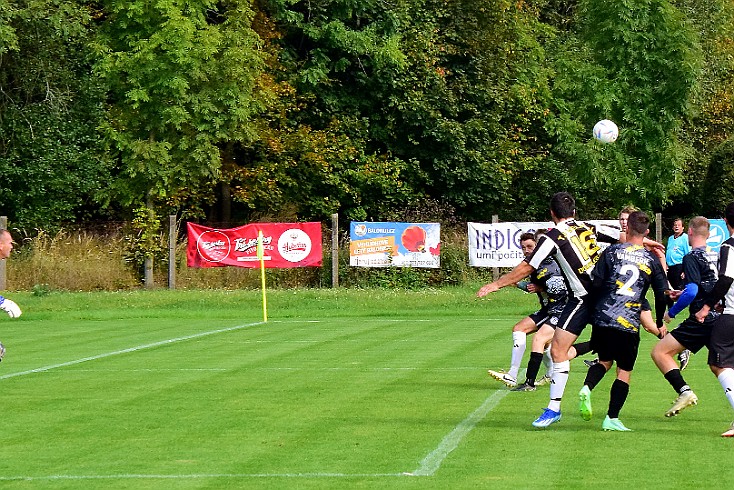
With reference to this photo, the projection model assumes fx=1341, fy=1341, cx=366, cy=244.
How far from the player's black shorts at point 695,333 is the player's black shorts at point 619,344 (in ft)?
1.55

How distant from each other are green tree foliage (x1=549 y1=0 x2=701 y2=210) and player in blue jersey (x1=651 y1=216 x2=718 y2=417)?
3233cm

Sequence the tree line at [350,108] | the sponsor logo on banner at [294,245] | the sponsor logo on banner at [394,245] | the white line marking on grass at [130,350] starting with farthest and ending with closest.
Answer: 1. the tree line at [350,108]
2. the sponsor logo on banner at [394,245]
3. the sponsor logo on banner at [294,245]
4. the white line marking on grass at [130,350]

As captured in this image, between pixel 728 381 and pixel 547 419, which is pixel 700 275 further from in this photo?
pixel 547 419

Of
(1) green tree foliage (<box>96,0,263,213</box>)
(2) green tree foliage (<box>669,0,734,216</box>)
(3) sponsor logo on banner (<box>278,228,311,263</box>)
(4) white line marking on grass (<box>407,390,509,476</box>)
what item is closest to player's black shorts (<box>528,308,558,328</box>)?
(4) white line marking on grass (<box>407,390,509,476</box>)

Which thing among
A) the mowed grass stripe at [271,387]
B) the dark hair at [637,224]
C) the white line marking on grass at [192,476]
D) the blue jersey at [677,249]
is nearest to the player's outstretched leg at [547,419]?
the mowed grass stripe at [271,387]

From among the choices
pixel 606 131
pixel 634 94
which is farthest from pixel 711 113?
pixel 606 131

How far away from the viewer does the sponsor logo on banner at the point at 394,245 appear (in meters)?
36.6

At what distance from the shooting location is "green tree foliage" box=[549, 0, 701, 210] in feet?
144

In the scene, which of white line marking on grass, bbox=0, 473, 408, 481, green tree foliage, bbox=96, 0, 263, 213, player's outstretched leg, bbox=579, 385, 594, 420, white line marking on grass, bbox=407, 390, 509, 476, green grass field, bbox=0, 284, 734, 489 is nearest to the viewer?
white line marking on grass, bbox=0, 473, 408, 481

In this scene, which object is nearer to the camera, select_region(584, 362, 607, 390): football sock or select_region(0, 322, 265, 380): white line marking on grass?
select_region(584, 362, 607, 390): football sock

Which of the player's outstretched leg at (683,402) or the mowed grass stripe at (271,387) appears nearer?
the mowed grass stripe at (271,387)

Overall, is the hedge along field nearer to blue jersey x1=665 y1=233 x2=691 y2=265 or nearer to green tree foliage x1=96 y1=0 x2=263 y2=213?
green tree foliage x1=96 y1=0 x2=263 y2=213

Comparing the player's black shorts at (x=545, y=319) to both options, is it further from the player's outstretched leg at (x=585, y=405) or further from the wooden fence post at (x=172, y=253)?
the wooden fence post at (x=172, y=253)

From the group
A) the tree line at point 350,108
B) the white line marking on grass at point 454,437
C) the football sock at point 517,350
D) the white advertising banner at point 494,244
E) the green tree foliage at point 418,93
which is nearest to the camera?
the white line marking on grass at point 454,437
